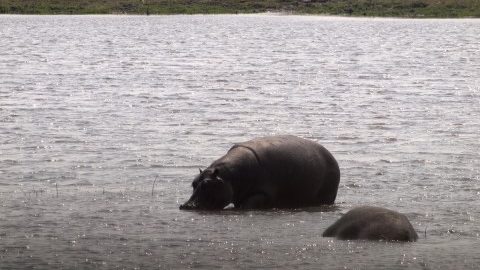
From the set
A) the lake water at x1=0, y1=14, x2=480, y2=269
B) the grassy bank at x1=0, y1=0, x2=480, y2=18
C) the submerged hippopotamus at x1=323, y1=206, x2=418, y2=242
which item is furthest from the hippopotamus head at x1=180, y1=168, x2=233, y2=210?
the grassy bank at x1=0, y1=0, x2=480, y2=18

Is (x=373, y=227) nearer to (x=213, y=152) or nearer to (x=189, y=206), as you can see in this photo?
(x=189, y=206)

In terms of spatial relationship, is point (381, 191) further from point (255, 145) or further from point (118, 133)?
point (118, 133)

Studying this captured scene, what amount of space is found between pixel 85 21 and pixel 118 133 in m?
70.7

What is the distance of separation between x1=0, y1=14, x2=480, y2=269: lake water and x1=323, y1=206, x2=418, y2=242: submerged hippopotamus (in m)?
0.20

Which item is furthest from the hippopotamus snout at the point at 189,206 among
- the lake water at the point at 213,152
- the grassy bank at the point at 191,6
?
the grassy bank at the point at 191,6

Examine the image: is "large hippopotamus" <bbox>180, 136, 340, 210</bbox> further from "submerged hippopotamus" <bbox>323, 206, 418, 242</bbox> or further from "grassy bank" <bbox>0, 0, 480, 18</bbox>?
"grassy bank" <bbox>0, 0, 480, 18</bbox>

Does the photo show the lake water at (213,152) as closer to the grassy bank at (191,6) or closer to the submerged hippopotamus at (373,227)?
the submerged hippopotamus at (373,227)

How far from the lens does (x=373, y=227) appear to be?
11.5 m

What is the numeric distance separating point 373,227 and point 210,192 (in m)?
2.23

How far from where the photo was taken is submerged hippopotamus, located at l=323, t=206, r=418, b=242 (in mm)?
11500

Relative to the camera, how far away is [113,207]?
1341cm

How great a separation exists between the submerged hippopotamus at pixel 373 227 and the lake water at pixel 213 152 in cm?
20

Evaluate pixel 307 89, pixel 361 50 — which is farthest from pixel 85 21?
pixel 307 89

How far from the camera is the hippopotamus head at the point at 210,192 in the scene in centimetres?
1305
